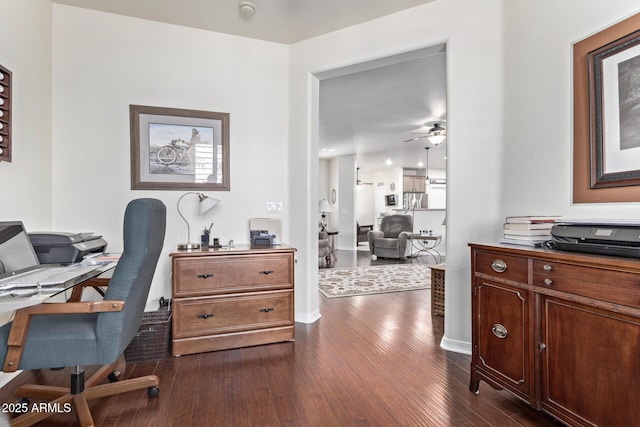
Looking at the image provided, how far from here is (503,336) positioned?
1.67m

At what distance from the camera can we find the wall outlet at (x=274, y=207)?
10.1ft

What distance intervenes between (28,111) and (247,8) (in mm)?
1799

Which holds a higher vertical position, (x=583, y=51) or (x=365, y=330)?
(x=583, y=51)

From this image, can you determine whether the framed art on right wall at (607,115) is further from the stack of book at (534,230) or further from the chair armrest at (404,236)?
the chair armrest at (404,236)

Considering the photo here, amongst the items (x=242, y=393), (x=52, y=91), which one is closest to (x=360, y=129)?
(x=52, y=91)

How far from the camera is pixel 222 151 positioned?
2887 mm

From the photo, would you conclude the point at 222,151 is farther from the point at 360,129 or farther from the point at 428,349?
the point at 360,129

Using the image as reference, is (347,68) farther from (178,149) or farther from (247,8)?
(178,149)

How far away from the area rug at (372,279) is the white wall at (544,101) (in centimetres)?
239

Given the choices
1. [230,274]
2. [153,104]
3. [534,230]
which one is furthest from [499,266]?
[153,104]

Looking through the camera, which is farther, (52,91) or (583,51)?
(52,91)

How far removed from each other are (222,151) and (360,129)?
3.55 meters

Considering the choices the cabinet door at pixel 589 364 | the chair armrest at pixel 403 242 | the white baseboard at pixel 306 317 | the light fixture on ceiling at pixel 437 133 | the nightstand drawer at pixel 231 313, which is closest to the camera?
the cabinet door at pixel 589 364

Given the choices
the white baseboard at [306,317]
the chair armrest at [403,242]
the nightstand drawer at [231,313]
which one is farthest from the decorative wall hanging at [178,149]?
the chair armrest at [403,242]
